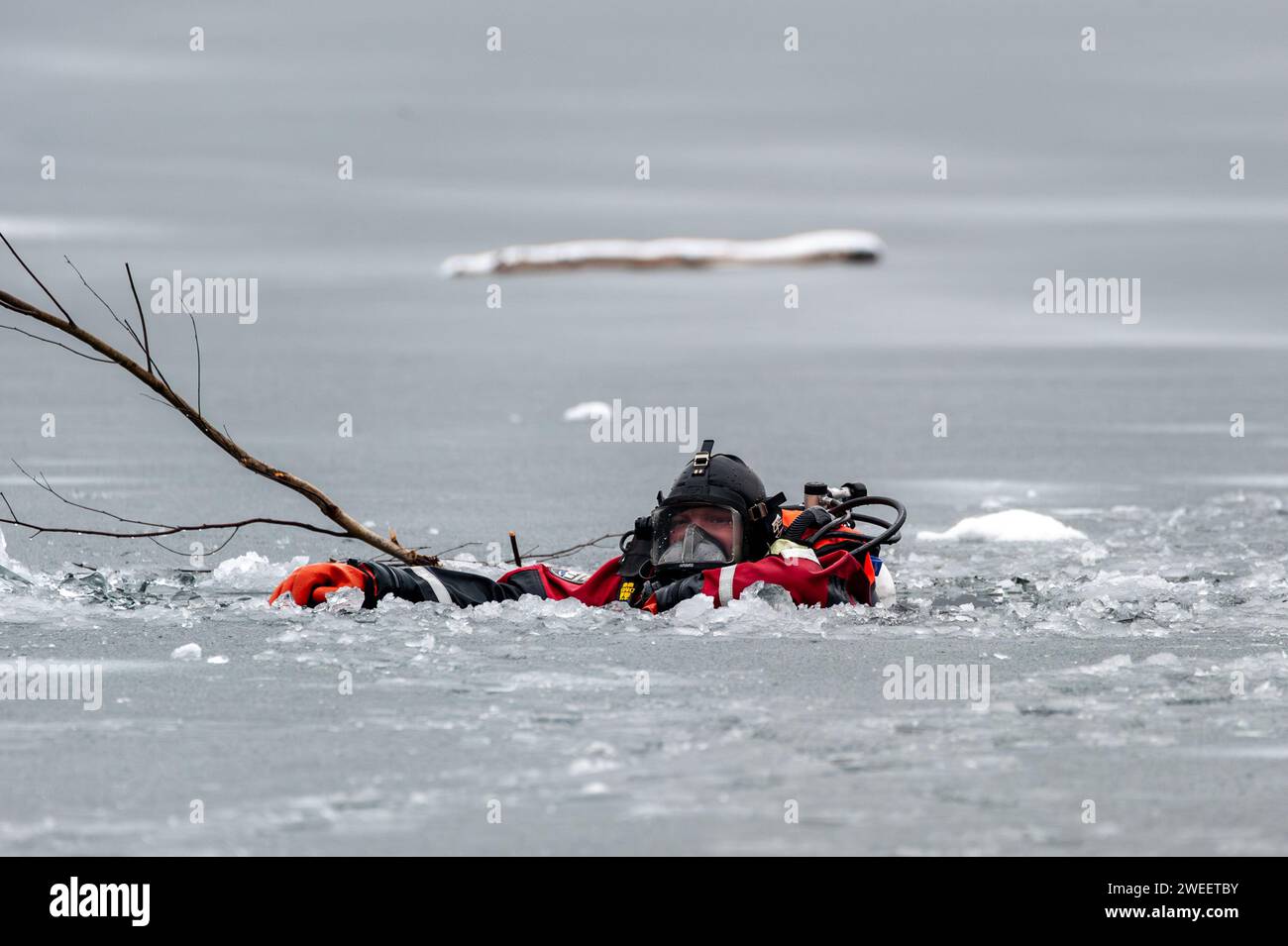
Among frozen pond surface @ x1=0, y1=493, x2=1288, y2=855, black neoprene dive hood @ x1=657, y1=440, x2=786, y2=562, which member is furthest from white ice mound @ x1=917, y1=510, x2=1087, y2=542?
black neoprene dive hood @ x1=657, y1=440, x2=786, y2=562

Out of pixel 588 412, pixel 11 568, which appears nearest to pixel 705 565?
pixel 11 568

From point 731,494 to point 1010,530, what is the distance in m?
3.28

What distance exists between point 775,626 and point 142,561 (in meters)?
3.61

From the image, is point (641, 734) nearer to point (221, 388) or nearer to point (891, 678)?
point (891, 678)

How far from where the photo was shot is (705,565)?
24.1 feet

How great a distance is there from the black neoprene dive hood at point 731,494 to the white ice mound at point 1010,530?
2.90 meters

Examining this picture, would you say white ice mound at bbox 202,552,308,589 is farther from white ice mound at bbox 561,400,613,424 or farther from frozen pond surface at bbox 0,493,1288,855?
white ice mound at bbox 561,400,613,424

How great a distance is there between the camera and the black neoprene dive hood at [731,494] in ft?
24.4

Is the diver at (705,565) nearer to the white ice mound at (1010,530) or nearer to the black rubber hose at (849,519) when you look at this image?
the black rubber hose at (849,519)

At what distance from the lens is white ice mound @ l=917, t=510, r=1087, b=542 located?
10227mm

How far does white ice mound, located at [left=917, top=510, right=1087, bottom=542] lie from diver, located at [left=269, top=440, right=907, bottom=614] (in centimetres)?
269

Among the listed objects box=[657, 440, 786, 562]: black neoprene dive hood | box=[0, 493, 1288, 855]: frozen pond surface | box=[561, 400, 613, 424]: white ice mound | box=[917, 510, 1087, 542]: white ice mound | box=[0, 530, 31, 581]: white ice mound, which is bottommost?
box=[0, 493, 1288, 855]: frozen pond surface
